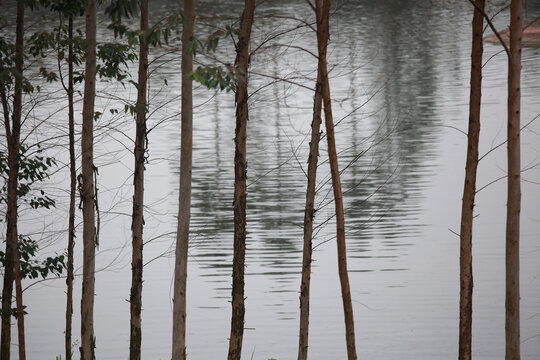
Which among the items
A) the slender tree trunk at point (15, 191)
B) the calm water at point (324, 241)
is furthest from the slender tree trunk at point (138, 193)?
the slender tree trunk at point (15, 191)

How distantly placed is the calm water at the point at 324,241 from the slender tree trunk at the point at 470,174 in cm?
126

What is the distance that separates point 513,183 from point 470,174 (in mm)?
788

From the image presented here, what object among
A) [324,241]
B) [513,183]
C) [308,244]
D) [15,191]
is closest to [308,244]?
[308,244]

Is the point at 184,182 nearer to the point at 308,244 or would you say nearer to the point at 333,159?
the point at 333,159

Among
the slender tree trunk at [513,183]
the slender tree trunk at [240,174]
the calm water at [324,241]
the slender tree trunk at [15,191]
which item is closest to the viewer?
the slender tree trunk at [513,183]

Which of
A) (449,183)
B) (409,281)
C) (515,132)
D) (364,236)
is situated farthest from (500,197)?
(515,132)

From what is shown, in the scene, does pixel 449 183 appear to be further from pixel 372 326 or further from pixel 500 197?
pixel 372 326

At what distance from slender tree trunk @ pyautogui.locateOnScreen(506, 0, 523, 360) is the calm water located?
5.63 ft

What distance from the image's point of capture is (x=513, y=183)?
711 centimetres

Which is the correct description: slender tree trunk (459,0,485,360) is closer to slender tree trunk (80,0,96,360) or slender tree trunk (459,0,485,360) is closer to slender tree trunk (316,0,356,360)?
slender tree trunk (316,0,356,360)

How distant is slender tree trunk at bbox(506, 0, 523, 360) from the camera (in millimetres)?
7098

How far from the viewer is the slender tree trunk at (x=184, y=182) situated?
694 centimetres

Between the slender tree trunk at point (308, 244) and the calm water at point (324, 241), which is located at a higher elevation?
the slender tree trunk at point (308, 244)

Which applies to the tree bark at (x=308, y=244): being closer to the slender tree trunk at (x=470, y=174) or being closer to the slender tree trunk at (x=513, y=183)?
the slender tree trunk at (x=470, y=174)
